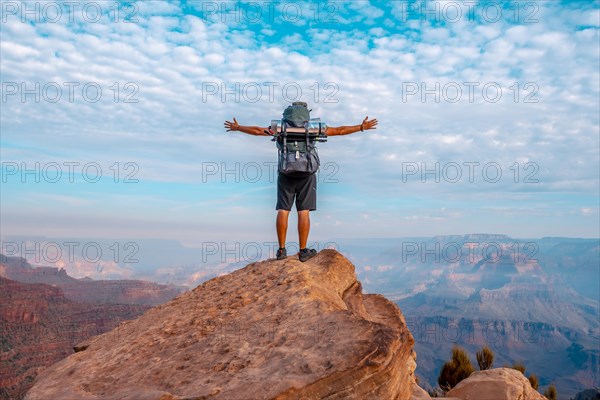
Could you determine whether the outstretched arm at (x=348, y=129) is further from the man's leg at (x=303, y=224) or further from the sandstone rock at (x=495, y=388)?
the sandstone rock at (x=495, y=388)

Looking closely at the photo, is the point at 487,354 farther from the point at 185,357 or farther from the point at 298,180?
the point at 185,357

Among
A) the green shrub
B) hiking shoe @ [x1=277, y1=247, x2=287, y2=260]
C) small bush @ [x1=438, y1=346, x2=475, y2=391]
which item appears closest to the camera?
hiking shoe @ [x1=277, y1=247, x2=287, y2=260]

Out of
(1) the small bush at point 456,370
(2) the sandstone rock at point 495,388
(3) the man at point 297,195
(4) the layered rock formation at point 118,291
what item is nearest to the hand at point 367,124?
(3) the man at point 297,195

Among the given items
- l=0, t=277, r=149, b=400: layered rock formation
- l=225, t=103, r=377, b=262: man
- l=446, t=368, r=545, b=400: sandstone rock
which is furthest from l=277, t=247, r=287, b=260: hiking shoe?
l=0, t=277, r=149, b=400: layered rock formation

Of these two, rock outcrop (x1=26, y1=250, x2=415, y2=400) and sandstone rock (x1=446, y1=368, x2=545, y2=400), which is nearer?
rock outcrop (x1=26, y1=250, x2=415, y2=400)

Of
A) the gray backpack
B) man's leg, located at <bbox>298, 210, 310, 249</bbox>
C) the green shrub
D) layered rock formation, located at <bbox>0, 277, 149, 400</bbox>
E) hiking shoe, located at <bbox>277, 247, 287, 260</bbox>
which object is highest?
the gray backpack

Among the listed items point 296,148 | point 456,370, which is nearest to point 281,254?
point 296,148

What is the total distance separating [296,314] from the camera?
737 cm

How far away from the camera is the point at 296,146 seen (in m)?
10.0

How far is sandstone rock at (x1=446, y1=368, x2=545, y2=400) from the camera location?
1109 cm

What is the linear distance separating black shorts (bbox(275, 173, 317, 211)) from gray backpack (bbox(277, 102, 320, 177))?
0.65ft

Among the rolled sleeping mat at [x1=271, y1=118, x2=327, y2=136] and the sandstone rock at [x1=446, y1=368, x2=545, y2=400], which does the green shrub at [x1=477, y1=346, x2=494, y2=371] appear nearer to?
the sandstone rock at [x1=446, y1=368, x2=545, y2=400]

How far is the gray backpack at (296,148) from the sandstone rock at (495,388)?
6588 mm

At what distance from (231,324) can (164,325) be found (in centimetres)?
162
